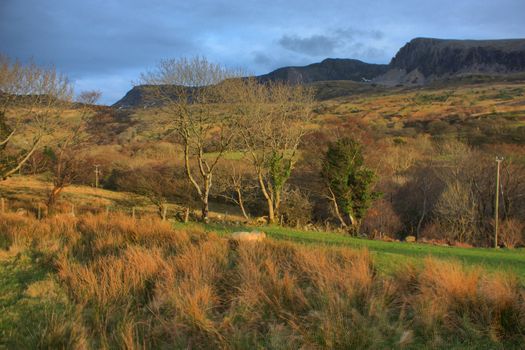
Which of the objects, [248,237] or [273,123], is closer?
[248,237]

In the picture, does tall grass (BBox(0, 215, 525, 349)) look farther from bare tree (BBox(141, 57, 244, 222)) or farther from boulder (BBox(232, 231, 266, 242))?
bare tree (BBox(141, 57, 244, 222))

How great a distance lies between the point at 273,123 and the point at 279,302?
80.4 feet

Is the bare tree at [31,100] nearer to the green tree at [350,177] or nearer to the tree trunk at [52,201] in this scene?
the tree trunk at [52,201]

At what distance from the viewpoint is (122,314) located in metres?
8.02

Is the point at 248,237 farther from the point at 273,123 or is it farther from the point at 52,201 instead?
the point at 52,201

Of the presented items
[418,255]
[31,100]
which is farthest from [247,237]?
[31,100]

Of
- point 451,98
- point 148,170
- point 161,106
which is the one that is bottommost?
point 148,170

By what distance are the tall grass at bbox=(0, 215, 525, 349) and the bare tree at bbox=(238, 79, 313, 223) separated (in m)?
19.2

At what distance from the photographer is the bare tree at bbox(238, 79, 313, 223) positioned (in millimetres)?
29656

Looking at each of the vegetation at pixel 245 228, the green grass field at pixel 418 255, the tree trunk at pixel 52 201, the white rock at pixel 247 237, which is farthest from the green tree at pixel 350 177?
the white rock at pixel 247 237

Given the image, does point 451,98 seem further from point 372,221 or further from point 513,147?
point 372,221

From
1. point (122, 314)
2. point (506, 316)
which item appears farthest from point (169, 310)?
point (506, 316)

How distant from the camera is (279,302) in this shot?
26.8 feet

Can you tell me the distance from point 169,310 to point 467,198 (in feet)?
130
